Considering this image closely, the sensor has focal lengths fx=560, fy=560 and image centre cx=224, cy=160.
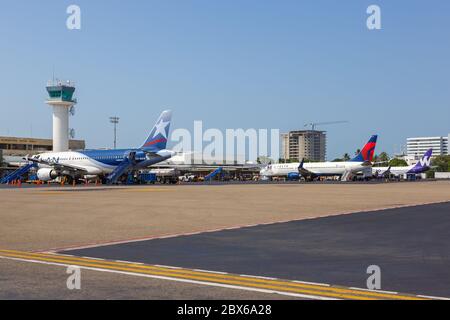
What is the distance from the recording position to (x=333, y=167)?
11450 centimetres

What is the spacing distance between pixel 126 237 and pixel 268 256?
17.5ft

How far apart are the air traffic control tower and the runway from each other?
376ft

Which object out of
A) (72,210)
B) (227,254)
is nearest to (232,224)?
(227,254)

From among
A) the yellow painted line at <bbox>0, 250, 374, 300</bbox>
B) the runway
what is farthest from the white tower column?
the yellow painted line at <bbox>0, 250, 374, 300</bbox>

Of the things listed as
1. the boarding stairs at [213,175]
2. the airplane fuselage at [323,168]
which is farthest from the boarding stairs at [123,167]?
the boarding stairs at [213,175]

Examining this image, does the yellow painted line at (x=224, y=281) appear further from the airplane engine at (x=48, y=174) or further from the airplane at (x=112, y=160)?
the airplane engine at (x=48, y=174)

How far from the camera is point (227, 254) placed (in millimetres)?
12953

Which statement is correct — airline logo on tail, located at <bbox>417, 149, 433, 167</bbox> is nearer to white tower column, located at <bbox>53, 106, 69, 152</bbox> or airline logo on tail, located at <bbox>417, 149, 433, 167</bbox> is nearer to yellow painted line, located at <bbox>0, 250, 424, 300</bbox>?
white tower column, located at <bbox>53, 106, 69, 152</bbox>

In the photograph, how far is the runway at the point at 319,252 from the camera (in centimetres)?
1007

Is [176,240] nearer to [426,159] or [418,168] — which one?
[426,159]

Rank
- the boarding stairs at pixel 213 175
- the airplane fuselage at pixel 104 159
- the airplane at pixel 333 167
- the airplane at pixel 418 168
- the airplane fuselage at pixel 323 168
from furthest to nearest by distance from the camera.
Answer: the boarding stairs at pixel 213 175 → the airplane at pixel 418 168 → the airplane fuselage at pixel 323 168 → the airplane at pixel 333 167 → the airplane fuselage at pixel 104 159

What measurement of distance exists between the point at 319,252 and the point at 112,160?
6809 cm

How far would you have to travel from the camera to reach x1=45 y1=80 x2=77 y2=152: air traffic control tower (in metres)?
128

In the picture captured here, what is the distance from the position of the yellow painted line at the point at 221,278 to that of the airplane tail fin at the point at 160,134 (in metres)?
67.8
